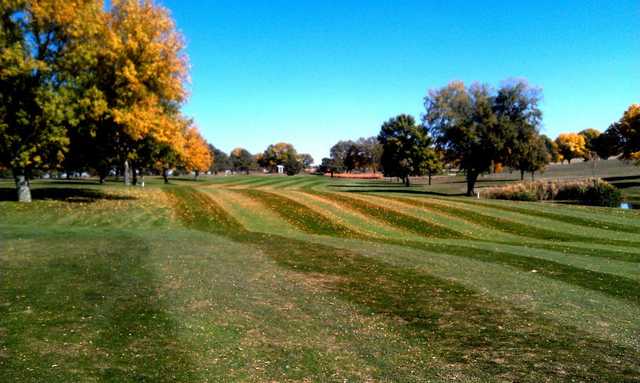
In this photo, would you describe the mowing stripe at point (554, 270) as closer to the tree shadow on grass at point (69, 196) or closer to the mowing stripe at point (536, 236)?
the mowing stripe at point (536, 236)

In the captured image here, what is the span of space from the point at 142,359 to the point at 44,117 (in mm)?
24880

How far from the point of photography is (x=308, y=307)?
1095 cm

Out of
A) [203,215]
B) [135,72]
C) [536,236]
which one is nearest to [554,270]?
[536,236]

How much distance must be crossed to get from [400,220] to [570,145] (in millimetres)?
172565

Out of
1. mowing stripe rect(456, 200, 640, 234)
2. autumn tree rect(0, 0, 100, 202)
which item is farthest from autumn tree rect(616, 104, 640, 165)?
autumn tree rect(0, 0, 100, 202)

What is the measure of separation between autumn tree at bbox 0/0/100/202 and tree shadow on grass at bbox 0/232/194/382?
15122 millimetres

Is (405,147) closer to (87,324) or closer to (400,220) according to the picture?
(400,220)

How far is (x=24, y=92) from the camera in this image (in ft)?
91.9

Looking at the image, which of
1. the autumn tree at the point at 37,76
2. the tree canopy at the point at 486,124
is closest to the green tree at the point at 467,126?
the tree canopy at the point at 486,124

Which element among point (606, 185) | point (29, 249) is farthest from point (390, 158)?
point (29, 249)

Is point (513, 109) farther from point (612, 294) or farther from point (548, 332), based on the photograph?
point (548, 332)

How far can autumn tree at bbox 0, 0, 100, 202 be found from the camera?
27016mm

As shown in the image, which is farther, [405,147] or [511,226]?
[405,147]

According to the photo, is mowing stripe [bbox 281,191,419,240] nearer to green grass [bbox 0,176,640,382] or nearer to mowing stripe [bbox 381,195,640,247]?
green grass [bbox 0,176,640,382]
